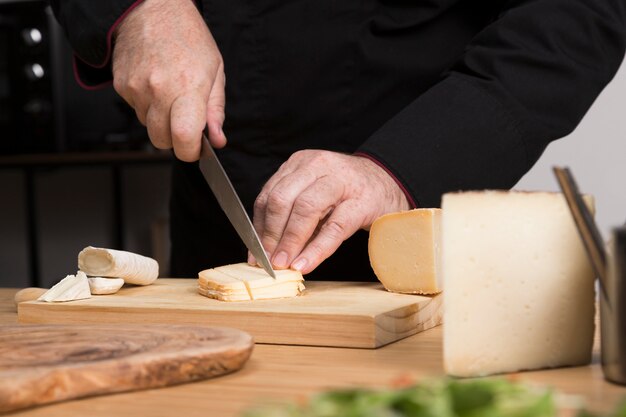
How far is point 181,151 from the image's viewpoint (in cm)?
127

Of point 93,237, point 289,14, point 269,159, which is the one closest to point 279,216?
point 269,159

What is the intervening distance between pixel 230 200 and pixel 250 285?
0.60 feet

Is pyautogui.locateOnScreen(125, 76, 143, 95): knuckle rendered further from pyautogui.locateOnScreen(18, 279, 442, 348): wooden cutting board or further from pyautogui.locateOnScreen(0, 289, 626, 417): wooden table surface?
pyautogui.locateOnScreen(0, 289, 626, 417): wooden table surface

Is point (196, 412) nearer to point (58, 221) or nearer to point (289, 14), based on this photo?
point (289, 14)

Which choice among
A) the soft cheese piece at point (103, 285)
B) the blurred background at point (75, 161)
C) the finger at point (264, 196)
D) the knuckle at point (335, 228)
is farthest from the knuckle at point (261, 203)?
the blurred background at point (75, 161)

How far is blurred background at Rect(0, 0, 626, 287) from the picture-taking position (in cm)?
306

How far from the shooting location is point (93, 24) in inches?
55.2

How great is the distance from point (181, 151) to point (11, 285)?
3.90 metres

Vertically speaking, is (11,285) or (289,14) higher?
(289,14)

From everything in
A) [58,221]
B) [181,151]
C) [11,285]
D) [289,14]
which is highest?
[289,14]

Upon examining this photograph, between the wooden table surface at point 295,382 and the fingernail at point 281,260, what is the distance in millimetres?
269

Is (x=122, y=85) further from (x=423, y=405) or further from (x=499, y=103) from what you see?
(x=423, y=405)

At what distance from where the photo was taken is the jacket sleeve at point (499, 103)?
4.29 ft

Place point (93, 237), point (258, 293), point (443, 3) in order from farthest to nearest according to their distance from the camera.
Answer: point (93, 237) < point (443, 3) < point (258, 293)
